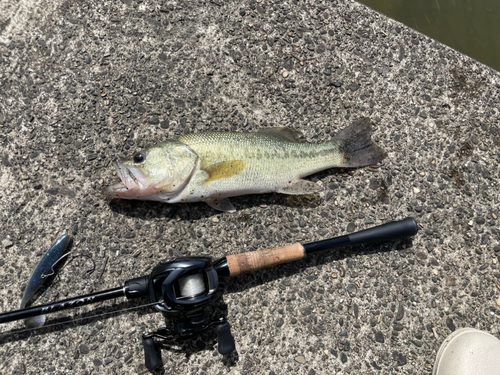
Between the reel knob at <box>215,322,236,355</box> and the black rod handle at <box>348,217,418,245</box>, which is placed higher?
the black rod handle at <box>348,217,418,245</box>

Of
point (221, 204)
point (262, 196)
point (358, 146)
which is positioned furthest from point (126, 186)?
point (358, 146)

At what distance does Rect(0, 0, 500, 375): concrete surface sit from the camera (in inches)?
104

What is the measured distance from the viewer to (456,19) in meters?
4.78

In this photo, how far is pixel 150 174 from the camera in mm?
2545

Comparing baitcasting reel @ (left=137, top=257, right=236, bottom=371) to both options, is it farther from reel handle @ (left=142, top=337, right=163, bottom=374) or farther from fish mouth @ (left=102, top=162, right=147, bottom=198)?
fish mouth @ (left=102, top=162, right=147, bottom=198)

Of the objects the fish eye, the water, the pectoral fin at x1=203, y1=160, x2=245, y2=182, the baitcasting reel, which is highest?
the water

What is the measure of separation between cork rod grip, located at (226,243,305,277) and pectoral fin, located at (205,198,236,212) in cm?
44

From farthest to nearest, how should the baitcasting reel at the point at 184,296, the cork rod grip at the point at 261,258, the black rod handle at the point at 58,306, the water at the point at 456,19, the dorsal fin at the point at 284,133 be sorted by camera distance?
the water at the point at 456,19, the dorsal fin at the point at 284,133, the cork rod grip at the point at 261,258, the black rod handle at the point at 58,306, the baitcasting reel at the point at 184,296

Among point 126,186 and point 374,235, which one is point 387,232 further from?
point 126,186

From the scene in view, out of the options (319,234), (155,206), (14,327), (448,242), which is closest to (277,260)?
(319,234)

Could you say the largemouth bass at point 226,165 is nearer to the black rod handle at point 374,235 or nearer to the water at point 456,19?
the black rod handle at point 374,235

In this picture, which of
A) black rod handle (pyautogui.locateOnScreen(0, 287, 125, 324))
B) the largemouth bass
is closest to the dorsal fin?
the largemouth bass

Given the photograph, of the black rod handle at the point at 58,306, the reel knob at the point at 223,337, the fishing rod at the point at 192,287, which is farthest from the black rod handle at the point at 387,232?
the black rod handle at the point at 58,306

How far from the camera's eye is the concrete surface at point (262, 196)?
2.64 meters
